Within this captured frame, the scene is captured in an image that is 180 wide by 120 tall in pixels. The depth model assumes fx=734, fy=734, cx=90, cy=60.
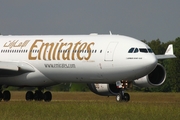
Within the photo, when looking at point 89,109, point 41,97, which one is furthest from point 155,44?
point 89,109

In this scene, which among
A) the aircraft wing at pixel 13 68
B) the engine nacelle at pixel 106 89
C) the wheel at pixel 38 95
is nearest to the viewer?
the aircraft wing at pixel 13 68

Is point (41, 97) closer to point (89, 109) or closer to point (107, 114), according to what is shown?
point (89, 109)

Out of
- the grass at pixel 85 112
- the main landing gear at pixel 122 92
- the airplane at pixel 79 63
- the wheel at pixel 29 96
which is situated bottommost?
the grass at pixel 85 112

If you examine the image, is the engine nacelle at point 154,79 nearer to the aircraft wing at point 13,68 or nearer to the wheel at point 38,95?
the wheel at point 38,95

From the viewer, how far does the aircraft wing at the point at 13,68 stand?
4330 cm

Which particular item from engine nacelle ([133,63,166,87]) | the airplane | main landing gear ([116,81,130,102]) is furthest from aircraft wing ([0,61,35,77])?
engine nacelle ([133,63,166,87])

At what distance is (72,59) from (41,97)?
17.2 ft

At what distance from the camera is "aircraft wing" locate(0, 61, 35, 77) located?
4330 centimetres

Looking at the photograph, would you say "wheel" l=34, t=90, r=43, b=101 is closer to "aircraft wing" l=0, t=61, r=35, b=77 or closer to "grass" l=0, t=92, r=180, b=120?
"aircraft wing" l=0, t=61, r=35, b=77

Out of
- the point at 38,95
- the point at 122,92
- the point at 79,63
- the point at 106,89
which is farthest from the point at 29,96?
the point at 122,92

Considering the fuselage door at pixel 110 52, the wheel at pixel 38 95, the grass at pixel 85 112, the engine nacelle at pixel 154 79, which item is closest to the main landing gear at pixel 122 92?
the fuselage door at pixel 110 52

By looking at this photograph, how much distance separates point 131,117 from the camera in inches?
1130

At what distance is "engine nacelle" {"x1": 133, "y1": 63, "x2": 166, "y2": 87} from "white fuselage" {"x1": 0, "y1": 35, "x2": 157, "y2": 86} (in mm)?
3126

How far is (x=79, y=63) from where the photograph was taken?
4144 cm
